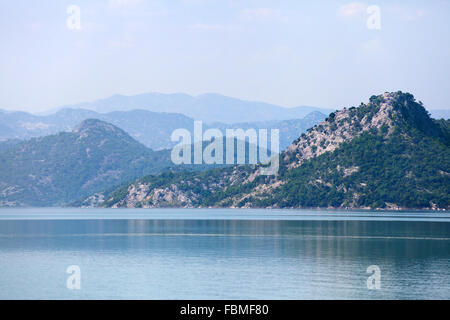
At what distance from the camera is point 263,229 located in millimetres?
168875

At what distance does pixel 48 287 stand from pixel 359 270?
3680 centimetres

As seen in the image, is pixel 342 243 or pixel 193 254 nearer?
pixel 193 254

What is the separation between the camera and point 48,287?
74.6m

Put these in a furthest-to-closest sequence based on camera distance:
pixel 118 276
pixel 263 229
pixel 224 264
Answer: pixel 263 229
pixel 224 264
pixel 118 276

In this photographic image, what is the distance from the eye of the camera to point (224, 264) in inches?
3691

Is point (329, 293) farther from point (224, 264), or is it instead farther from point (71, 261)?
point (71, 261)
